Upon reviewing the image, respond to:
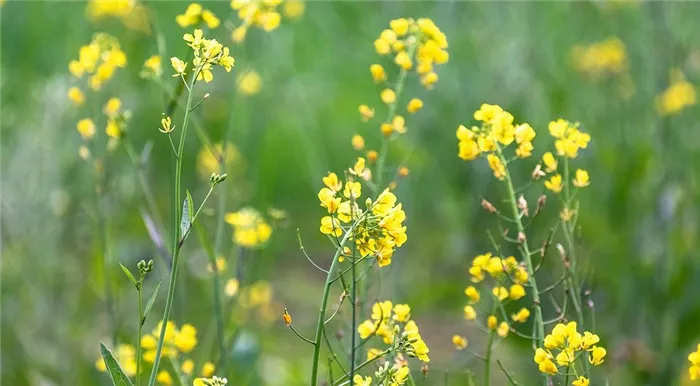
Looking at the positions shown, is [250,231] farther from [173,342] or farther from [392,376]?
[392,376]

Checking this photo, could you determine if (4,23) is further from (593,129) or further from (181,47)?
(593,129)

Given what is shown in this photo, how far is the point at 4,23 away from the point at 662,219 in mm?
3100

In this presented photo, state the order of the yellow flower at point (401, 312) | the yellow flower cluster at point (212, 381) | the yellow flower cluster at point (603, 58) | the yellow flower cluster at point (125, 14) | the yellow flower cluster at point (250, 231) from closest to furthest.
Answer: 1. the yellow flower cluster at point (212, 381)
2. the yellow flower at point (401, 312)
3. the yellow flower cluster at point (250, 231)
4. the yellow flower cluster at point (125, 14)
5. the yellow flower cluster at point (603, 58)

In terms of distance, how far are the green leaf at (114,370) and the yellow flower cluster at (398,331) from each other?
0.35 metres

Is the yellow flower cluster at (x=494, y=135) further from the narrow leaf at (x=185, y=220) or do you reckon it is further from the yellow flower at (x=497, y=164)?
the narrow leaf at (x=185, y=220)

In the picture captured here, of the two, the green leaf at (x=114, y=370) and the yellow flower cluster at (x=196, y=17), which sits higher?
the yellow flower cluster at (x=196, y=17)

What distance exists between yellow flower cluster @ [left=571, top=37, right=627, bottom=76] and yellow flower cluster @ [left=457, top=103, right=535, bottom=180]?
2.79 m

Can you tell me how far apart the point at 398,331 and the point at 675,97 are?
7.94 feet

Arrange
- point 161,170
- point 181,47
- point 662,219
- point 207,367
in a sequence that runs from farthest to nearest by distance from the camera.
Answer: point 181,47 < point 161,170 < point 662,219 < point 207,367

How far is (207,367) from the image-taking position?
63.6 inches

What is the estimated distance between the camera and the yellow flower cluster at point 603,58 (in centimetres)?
412

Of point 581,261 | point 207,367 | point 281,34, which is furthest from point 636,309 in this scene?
point 281,34

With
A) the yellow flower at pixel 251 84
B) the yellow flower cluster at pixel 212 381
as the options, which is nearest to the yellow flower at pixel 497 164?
the yellow flower cluster at pixel 212 381

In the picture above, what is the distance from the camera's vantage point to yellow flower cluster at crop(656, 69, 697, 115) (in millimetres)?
3166
